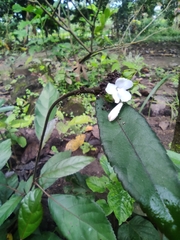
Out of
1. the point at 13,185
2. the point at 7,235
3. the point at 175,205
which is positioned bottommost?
the point at 7,235

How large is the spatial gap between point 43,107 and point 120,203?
380 mm

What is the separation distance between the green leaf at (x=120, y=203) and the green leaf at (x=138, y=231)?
0.12 m

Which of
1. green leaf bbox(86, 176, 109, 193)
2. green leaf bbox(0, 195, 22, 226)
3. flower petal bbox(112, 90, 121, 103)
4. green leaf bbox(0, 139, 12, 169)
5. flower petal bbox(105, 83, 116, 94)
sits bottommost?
green leaf bbox(86, 176, 109, 193)

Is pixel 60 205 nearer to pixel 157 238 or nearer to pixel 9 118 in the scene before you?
pixel 157 238

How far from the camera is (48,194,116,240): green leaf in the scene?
0.53m

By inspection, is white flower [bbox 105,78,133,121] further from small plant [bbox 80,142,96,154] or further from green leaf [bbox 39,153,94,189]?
small plant [bbox 80,142,96,154]

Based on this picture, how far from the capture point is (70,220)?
56 cm

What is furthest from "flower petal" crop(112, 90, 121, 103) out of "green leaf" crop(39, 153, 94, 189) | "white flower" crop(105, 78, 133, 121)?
"green leaf" crop(39, 153, 94, 189)

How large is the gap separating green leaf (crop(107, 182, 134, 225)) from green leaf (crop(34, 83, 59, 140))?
0.29 m

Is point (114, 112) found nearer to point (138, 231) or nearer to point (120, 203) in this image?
point (120, 203)

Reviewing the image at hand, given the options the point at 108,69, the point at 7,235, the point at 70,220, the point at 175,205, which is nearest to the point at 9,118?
the point at 7,235

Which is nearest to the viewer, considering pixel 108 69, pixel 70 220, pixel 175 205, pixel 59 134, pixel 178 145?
pixel 175 205

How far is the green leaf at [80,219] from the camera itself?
1.74 ft

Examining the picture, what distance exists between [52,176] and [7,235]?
297 mm
